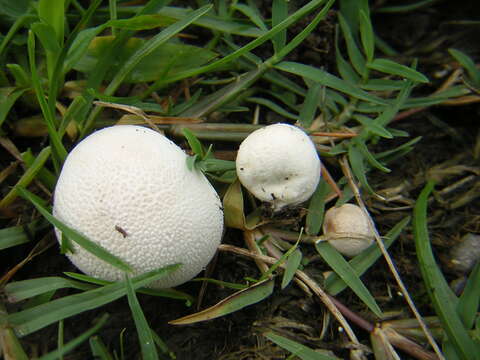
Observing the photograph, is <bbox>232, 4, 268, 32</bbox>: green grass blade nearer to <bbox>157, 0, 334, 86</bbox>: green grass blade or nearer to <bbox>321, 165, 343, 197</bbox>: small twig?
<bbox>157, 0, 334, 86</bbox>: green grass blade

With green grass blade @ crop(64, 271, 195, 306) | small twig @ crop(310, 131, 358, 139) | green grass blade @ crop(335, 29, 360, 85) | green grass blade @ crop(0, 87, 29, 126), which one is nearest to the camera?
green grass blade @ crop(64, 271, 195, 306)

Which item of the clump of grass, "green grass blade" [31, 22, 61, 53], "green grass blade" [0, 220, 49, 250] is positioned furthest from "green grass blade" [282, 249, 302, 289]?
"green grass blade" [31, 22, 61, 53]

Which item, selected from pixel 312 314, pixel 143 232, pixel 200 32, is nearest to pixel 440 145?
pixel 312 314

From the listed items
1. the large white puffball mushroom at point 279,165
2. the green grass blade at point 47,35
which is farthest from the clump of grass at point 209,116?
the large white puffball mushroom at point 279,165

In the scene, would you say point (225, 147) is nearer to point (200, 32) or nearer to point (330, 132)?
point (330, 132)

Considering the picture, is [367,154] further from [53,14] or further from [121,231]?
[53,14]
